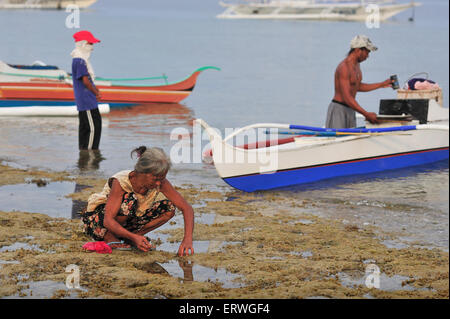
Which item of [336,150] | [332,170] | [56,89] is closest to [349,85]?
[336,150]

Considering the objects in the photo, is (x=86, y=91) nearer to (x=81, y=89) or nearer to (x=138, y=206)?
(x=81, y=89)

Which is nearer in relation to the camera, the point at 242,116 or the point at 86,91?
the point at 86,91

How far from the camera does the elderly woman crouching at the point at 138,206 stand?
570 centimetres

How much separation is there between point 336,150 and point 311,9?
14694cm

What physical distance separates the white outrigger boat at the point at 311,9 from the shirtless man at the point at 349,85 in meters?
138

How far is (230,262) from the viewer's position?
6.17 meters

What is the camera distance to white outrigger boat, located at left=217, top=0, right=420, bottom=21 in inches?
5728

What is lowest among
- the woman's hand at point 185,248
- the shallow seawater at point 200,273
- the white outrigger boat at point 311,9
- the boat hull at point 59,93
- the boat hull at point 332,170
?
the shallow seawater at point 200,273

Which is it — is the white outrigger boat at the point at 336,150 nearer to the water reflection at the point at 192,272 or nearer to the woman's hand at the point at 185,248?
the woman's hand at the point at 185,248

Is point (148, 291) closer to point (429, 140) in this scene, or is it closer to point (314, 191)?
point (314, 191)

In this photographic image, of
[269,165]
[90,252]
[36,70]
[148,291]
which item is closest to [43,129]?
[36,70]

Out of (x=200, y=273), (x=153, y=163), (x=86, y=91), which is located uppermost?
(x=86, y=91)

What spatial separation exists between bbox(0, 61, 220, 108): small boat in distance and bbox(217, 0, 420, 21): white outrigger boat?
130 meters

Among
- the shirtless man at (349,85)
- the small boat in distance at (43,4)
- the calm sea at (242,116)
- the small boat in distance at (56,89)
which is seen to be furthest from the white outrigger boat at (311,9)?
the shirtless man at (349,85)
